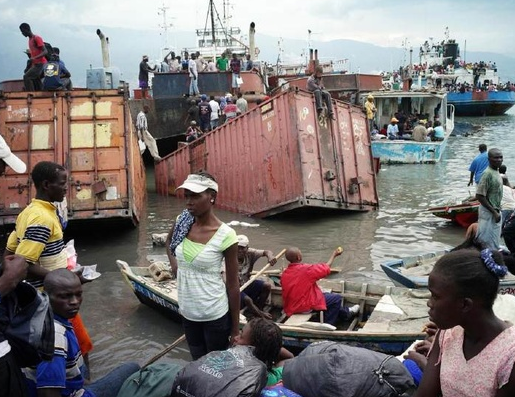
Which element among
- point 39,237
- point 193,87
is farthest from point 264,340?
point 193,87

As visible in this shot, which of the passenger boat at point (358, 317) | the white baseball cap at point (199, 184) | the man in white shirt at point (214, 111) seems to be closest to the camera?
the white baseball cap at point (199, 184)

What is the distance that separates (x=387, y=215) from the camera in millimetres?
12375

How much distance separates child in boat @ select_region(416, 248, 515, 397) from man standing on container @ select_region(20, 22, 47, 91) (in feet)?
33.0

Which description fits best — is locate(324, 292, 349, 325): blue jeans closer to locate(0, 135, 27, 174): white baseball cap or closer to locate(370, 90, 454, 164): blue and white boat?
locate(0, 135, 27, 174): white baseball cap

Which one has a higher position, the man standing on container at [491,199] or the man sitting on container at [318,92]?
the man sitting on container at [318,92]

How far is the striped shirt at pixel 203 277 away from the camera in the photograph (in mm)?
3260

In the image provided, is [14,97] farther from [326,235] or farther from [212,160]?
[326,235]

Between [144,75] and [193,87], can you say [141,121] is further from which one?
[144,75]

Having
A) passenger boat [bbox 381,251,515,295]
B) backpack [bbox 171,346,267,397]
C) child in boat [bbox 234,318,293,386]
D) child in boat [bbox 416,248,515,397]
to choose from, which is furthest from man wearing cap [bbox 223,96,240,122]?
child in boat [bbox 416,248,515,397]

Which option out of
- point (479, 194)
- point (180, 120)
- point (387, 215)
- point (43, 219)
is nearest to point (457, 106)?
point (180, 120)

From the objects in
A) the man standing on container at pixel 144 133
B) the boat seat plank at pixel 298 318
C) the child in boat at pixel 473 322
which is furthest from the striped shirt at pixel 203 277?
the man standing on container at pixel 144 133

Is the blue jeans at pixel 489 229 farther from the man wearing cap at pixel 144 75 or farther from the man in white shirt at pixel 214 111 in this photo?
the man wearing cap at pixel 144 75

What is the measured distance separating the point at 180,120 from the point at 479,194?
1422 centimetres

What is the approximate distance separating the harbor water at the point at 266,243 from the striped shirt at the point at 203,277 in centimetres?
253
